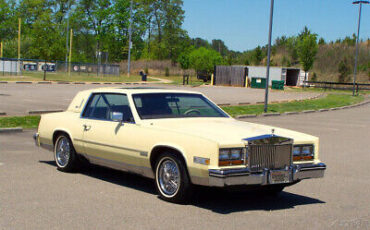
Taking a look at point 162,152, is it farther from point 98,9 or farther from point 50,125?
point 98,9

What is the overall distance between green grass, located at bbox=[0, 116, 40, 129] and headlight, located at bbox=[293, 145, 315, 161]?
10.4 meters

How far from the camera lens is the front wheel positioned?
689 cm

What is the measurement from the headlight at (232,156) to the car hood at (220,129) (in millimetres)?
104

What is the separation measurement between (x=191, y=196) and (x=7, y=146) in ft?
21.9

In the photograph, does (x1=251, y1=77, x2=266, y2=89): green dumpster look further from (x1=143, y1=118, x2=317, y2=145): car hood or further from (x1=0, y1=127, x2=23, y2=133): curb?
(x1=143, y1=118, x2=317, y2=145): car hood

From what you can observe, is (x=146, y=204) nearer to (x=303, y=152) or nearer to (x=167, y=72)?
(x=303, y=152)

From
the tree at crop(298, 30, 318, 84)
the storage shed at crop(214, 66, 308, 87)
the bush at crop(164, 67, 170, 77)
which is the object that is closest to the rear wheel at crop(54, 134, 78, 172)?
the storage shed at crop(214, 66, 308, 87)

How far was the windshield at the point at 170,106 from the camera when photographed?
26.5ft

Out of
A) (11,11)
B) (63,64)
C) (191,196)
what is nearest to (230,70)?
(63,64)

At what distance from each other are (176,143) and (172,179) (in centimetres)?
49

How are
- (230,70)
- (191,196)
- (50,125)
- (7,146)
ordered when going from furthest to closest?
(230,70), (7,146), (50,125), (191,196)

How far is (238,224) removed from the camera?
6168mm

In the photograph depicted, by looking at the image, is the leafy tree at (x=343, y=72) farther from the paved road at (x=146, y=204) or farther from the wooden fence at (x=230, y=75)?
the paved road at (x=146, y=204)

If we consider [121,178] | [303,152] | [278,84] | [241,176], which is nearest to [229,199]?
[241,176]
